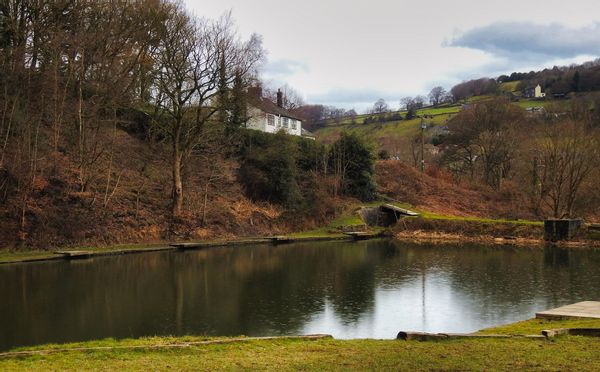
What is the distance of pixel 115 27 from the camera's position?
37.2 m

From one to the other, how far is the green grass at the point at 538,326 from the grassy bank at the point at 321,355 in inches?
53.0

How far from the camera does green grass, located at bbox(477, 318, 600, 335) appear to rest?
13036 mm

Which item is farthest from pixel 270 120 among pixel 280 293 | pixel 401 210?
pixel 280 293

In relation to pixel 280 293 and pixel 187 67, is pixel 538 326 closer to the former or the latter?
pixel 280 293

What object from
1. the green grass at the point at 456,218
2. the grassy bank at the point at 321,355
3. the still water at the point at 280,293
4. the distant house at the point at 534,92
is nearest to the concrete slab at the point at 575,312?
the still water at the point at 280,293

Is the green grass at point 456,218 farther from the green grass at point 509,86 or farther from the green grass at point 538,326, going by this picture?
the green grass at point 509,86

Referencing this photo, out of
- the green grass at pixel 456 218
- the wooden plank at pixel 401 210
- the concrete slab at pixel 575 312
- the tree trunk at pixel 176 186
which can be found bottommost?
the concrete slab at pixel 575 312

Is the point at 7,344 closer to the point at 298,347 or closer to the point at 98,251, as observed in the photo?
the point at 298,347

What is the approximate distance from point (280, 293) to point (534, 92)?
10246 centimetres

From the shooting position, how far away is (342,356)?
Answer: 1040cm

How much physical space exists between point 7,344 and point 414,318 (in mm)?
11162

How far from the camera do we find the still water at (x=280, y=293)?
50.2 ft

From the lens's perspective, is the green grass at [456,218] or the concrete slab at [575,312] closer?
the concrete slab at [575,312]

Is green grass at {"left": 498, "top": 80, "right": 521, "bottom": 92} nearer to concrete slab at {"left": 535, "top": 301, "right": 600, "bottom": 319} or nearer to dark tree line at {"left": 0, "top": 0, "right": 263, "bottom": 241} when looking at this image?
dark tree line at {"left": 0, "top": 0, "right": 263, "bottom": 241}
